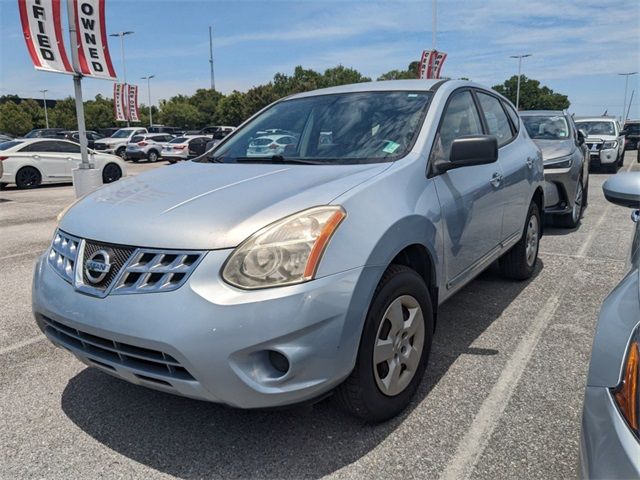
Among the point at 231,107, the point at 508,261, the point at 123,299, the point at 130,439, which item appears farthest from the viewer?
the point at 231,107

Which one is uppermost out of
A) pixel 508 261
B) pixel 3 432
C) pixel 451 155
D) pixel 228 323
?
pixel 451 155

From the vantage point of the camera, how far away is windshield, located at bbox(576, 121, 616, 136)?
1643cm

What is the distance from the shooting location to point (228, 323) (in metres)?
2.00

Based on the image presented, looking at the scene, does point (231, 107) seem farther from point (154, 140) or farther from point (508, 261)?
point (508, 261)

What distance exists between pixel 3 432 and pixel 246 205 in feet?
5.57

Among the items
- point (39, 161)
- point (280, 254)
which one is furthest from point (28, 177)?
point (280, 254)

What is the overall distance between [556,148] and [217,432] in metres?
6.33

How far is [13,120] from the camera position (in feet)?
192

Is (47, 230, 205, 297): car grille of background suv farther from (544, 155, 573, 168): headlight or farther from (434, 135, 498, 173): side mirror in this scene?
(544, 155, 573, 168): headlight

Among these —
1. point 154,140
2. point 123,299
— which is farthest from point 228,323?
point 154,140

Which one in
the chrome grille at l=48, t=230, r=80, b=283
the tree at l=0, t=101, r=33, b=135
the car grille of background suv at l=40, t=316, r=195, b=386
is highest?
the tree at l=0, t=101, r=33, b=135

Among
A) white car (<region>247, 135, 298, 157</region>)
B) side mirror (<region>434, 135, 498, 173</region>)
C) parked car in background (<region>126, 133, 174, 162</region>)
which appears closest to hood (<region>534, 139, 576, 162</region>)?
side mirror (<region>434, 135, 498, 173</region>)

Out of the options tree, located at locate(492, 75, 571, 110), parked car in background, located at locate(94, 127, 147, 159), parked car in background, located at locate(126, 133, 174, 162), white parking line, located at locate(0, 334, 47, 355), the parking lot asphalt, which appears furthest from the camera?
tree, located at locate(492, 75, 571, 110)

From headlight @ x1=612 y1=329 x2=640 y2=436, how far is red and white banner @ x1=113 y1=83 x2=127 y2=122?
38.8m
